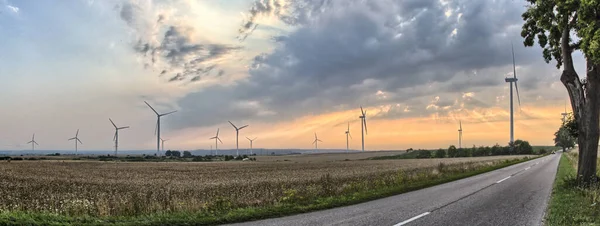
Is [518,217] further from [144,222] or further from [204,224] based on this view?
[144,222]

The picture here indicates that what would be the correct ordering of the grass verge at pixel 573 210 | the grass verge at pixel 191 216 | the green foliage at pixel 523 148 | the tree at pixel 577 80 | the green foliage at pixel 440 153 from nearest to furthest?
1. the grass verge at pixel 191 216
2. the grass verge at pixel 573 210
3. the tree at pixel 577 80
4. the green foliage at pixel 440 153
5. the green foliage at pixel 523 148

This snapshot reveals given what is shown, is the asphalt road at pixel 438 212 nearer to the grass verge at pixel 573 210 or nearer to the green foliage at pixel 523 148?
the grass verge at pixel 573 210

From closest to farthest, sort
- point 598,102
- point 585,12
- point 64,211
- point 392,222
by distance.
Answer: point 392,222, point 64,211, point 585,12, point 598,102

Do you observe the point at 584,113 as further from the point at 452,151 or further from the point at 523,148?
the point at 523,148

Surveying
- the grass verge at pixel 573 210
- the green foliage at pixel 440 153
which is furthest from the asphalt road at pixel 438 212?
the green foliage at pixel 440 153

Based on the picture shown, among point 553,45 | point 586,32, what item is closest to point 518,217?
point 586,32

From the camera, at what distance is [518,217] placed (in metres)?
12.5

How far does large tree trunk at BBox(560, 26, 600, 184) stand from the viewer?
19984 millimetres

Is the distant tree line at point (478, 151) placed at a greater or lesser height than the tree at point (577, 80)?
lesser

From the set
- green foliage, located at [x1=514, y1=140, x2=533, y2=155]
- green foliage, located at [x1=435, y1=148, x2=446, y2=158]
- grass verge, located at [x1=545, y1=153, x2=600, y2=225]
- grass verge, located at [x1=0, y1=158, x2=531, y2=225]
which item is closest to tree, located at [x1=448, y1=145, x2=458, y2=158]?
green foliage, located at [x1=435, y1=148, x2=446, y2=158]

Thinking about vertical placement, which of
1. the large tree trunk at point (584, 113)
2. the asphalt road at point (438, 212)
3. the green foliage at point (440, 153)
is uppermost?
the large tree trunk at point (584, 113)

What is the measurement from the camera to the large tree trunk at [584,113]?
65.6 ft

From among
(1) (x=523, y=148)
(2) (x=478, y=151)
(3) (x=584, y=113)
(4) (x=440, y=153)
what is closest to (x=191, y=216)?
(3) (x=584, y=113)

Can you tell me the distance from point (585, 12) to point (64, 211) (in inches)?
798
